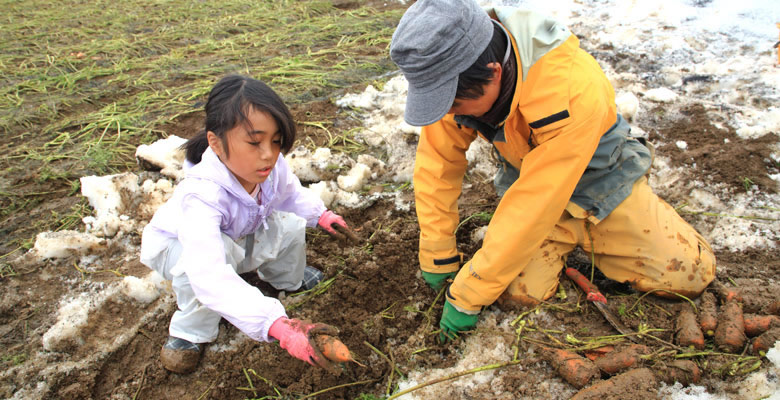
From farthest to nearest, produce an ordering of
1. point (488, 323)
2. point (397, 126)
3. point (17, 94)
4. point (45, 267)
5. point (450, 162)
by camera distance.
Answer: point (17, 94)
point (397, 126)
point (45, 267)
point (450, 162)
point (488, 323)

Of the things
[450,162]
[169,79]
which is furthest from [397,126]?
[169,79]

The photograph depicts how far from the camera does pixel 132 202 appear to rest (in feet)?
9.43

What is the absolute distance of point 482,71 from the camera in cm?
158

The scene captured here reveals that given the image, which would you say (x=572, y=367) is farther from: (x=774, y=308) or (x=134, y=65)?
(x=134, y=65)

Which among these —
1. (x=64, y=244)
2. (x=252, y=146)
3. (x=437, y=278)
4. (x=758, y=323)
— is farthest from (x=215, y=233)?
(x=758, y=323)

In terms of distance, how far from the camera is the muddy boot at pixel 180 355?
2.00 metres

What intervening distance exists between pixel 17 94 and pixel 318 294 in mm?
4024

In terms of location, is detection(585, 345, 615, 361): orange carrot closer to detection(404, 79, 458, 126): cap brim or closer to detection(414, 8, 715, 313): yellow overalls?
detection(414, 8, 715, 313): yellow overalls

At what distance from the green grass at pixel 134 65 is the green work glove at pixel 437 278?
1575 mm

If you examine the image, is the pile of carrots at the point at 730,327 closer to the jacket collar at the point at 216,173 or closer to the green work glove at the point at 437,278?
the green work glove at the point at 437,278

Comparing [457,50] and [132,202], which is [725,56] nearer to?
[457,50]

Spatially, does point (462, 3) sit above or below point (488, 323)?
above

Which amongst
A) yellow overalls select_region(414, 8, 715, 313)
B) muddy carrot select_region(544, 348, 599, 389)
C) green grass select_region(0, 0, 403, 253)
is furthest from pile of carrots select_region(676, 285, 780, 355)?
green grass select_region(0, 0, 403, 253)

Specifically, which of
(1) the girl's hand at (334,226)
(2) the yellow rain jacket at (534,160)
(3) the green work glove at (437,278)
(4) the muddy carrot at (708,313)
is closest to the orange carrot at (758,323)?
(4) the muddy carrot at (708,313)
